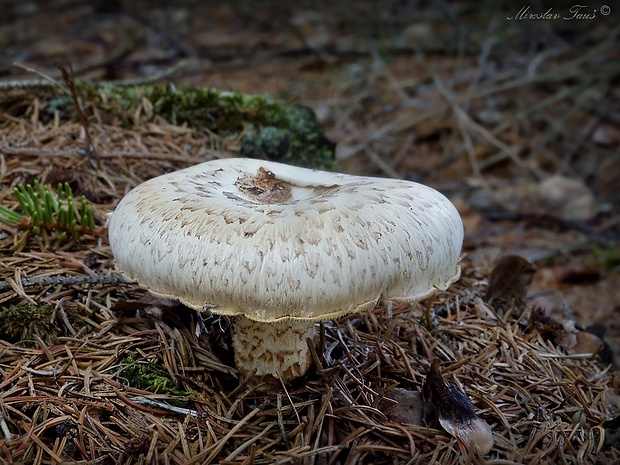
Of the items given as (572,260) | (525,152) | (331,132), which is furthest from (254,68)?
(572,260)

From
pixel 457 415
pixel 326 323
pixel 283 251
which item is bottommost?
pixel 326 323

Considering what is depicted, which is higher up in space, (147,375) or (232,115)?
(232,115)

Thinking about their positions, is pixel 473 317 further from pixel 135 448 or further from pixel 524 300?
pixel 135 448

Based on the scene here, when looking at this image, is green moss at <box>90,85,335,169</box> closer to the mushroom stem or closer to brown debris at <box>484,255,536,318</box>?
brown debris at <box>484,255,536,318</box>

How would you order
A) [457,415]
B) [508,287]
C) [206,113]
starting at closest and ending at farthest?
1. [457,415]
2. [508,287]
3. [206,113]

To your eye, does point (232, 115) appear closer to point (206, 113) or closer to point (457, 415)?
point (206, 113)

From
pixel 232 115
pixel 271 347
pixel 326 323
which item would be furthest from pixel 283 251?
pixel 232 115

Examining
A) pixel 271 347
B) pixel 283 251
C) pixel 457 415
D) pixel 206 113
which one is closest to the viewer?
pixel 283 251
